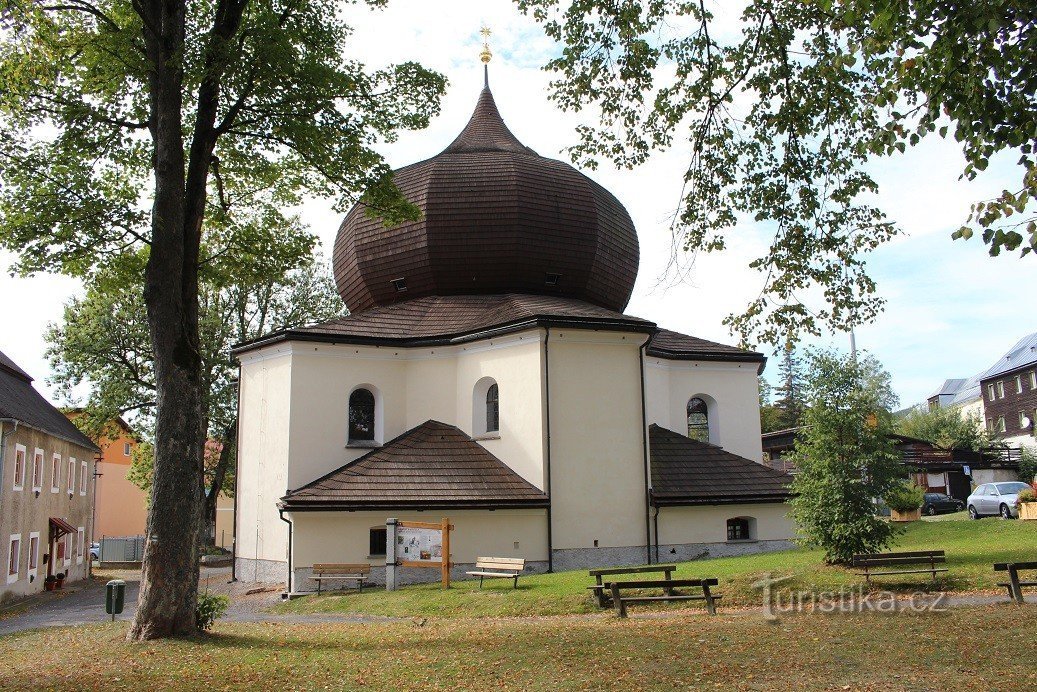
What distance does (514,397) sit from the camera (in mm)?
22844

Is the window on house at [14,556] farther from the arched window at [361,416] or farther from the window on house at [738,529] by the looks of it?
the window on house at [738,529]

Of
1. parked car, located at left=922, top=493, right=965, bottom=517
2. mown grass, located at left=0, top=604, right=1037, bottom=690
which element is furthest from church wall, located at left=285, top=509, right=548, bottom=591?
parked car, located at left=922, top=493, right=965, bottom=517

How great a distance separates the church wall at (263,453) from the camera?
23.3 metres

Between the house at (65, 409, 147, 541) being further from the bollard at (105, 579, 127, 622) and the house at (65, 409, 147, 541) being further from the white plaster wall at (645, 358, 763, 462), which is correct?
the bollard at (105, 579, 127, 622)

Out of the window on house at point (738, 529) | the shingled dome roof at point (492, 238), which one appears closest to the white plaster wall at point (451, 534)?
A: the window on house at point (738, 529)

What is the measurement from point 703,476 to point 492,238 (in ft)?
29.9

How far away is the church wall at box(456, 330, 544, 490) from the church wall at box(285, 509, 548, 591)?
1.25 m

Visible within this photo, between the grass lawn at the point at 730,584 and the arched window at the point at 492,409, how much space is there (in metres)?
5.08

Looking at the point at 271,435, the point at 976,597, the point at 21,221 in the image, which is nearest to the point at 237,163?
the point at 21,221

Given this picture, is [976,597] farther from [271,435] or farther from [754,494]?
[271,435]

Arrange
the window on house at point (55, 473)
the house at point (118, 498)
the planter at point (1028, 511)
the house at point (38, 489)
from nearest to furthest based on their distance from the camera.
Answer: the planter at point (1028, 511) < the house at point (38, 489) < the window on house at point (55, 473) < the house at point (118, 498)

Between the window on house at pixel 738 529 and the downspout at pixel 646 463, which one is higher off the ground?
the downspout at pixel 646 463

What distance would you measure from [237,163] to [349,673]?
997 centimetres

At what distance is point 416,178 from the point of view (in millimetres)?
27438
